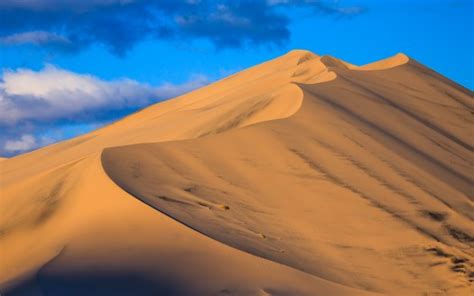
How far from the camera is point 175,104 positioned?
24.5 m

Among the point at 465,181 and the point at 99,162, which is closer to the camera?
the point at 99,162

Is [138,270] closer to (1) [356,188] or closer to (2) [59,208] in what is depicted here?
(2) [59,208]

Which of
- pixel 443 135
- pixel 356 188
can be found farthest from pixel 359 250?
pixel 443 135

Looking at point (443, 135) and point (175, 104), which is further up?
point (175, 104)

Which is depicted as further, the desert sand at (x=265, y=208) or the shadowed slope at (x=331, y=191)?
the shadowed slope at (x=331, y=191)

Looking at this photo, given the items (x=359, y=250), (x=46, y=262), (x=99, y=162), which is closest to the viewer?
(x=46, y=262)

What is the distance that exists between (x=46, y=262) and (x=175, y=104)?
15940 millimetres

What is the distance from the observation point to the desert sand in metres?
8.65

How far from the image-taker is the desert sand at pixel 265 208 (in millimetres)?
8648

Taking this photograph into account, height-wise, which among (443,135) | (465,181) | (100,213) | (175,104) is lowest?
(100,213)

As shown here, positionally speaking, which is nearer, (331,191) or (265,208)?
(265,208)

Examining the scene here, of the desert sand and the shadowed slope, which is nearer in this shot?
the desert sand

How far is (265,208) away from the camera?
11.4 m

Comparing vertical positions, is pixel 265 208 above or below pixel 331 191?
below
